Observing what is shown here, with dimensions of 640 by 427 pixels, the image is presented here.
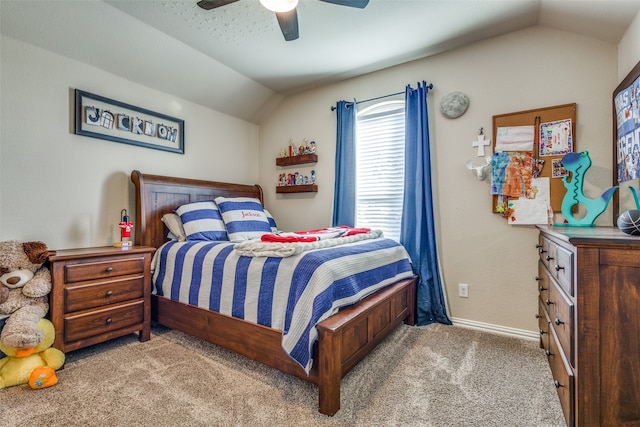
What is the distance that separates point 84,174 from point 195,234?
986mm

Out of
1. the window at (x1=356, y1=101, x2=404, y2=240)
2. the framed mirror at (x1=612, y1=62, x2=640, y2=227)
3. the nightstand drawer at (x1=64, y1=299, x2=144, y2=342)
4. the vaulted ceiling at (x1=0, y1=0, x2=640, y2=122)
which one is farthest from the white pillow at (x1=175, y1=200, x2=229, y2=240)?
the framed mirror at (x1=612, y1=62, x2=640, y2=227)

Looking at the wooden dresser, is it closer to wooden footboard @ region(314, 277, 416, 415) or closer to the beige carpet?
the beige carpet

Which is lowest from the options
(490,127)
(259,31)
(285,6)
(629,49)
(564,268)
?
(564,268)

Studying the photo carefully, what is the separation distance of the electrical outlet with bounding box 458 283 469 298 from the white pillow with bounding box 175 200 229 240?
83.6 inches

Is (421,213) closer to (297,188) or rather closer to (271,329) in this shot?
(297,188)

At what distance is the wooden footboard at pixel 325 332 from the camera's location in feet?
4.91

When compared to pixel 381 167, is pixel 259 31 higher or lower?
higher

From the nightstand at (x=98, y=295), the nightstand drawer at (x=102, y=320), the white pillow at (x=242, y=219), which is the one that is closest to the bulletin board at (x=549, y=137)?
the white pillow at (x=242, y=219)

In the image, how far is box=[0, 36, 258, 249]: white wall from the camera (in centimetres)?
214

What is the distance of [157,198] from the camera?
2.83 meters

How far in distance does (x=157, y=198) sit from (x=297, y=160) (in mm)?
1524

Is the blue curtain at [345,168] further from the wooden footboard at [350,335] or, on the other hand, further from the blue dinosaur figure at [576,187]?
the blue dinosaur figure at [576,187]

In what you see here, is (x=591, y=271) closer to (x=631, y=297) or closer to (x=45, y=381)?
(x=631, y=297)

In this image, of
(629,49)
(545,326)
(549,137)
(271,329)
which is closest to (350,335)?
(271,329)
